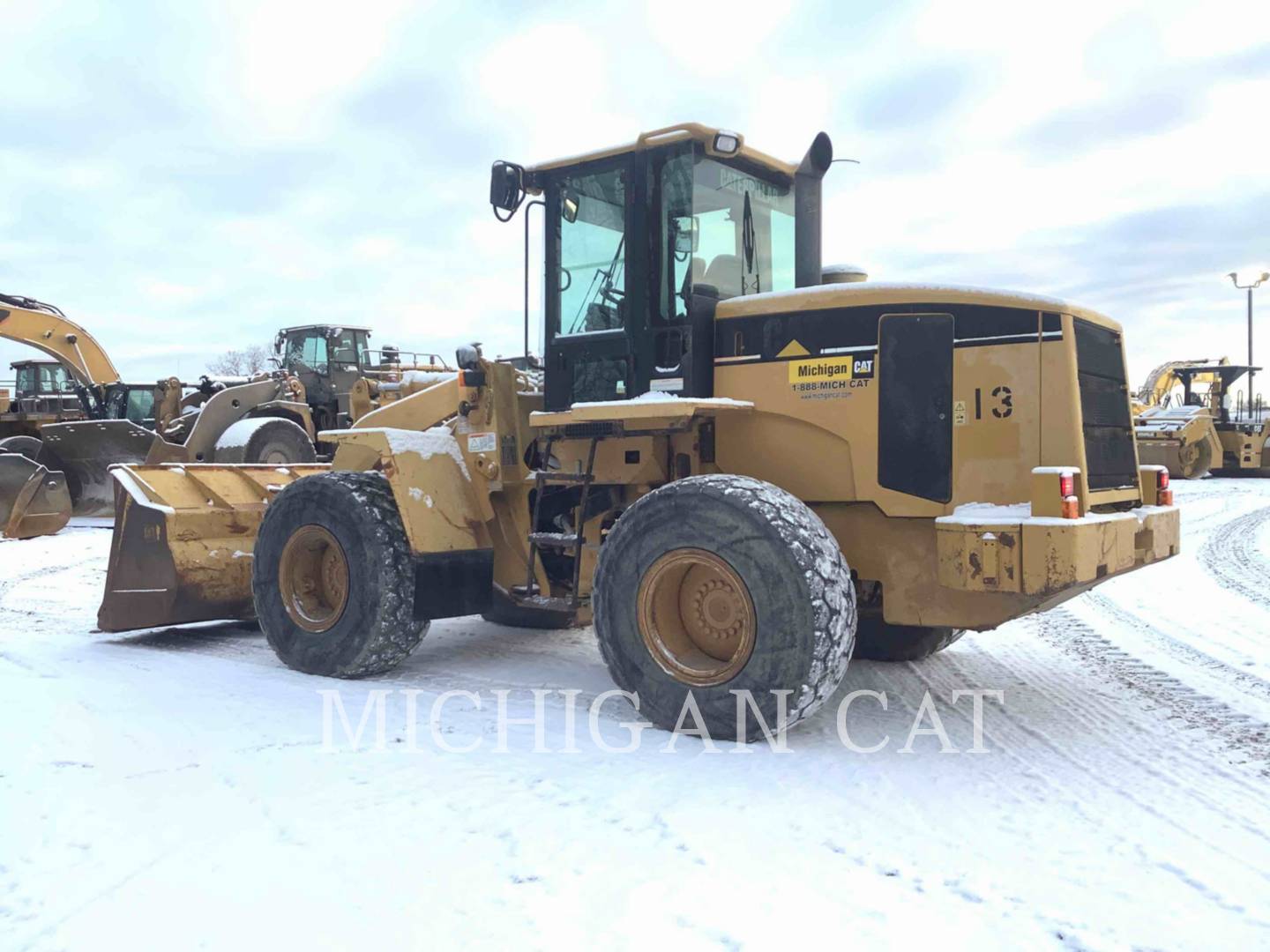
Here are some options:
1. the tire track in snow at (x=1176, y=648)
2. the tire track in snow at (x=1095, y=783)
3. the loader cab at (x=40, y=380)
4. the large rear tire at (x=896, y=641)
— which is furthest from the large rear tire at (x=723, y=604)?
the loader cab at (x=40, y=380)

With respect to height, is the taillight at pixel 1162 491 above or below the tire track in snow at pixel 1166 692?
above

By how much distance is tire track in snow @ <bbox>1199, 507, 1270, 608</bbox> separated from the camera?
8766 millimetres

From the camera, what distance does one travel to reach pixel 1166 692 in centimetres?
536

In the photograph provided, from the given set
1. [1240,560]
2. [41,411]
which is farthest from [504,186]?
[41,411]

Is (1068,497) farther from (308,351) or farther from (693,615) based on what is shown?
(308,351)

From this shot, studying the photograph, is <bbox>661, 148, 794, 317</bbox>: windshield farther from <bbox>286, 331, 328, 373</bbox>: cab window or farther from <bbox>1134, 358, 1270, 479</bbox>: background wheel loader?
<bbox>1134, 358, 1270, 479</bbox>: background wheel loader

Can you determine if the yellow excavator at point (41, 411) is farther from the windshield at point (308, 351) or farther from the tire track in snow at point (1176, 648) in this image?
the tire track in snow at point (1176, 648)

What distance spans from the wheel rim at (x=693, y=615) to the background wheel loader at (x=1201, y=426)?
19962 millimetres

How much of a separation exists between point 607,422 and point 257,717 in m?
2.16

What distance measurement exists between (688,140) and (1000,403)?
2052 millimetres

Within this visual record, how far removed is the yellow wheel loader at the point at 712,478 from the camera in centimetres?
428

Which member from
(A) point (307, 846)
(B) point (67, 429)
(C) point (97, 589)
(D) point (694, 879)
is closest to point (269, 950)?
(A) point (307, 846)

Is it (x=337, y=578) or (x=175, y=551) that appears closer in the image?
(x=337, y=578)

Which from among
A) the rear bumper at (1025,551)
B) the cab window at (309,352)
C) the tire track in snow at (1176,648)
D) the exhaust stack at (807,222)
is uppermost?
the cab window at (309,352)
